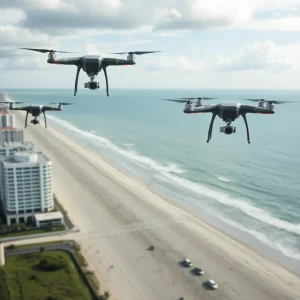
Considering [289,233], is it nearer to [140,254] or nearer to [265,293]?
[265,293]

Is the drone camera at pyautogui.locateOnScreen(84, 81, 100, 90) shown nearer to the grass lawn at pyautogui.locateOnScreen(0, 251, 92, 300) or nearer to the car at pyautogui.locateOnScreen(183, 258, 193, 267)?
the grass lawn at pyautogui.locateOnScreen(0, 251, 92, 300)

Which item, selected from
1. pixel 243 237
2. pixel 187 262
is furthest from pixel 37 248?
pixel 243 237

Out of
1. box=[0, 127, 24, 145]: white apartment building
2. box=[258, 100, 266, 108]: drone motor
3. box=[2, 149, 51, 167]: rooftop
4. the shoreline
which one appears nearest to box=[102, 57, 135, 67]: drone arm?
box=[258, 100, 266, 108]: drone motor

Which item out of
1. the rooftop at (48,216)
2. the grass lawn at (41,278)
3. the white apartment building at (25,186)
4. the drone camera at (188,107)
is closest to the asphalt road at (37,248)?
the grass lawn at (41,278)

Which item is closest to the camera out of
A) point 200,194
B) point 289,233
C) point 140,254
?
point 140,254

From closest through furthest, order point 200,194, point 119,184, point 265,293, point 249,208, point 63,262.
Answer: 1. point 265,293
2. point 63,262
3. point 249,208
4. point 200,194
5. point 119,184

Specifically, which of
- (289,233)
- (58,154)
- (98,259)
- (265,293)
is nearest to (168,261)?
(98,259)
